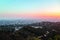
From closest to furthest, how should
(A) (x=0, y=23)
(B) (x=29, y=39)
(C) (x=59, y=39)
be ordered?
1. (C) (x=59, y=39)
2. (B) (x=29, y=39)
3. (A) (x=0, y=23)

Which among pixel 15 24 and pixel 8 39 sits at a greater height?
pixel 8 39

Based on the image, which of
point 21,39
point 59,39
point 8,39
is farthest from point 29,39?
point 59,39

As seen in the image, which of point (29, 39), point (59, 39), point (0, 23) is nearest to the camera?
point (59, 39)

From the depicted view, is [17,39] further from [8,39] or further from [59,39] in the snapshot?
[59,39]

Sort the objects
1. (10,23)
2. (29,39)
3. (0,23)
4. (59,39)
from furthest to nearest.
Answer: (10,23) < (0,23) < (29,39) < (59,39)

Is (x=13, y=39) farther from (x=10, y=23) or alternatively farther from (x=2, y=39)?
(x=10, y=23)

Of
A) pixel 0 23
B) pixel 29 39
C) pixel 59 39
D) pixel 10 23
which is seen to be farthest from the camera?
pixel 10 23

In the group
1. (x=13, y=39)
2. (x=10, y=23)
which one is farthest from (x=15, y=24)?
(x=13, y=39)

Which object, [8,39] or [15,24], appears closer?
[8,39]

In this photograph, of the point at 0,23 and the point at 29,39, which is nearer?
the point at 29,39
